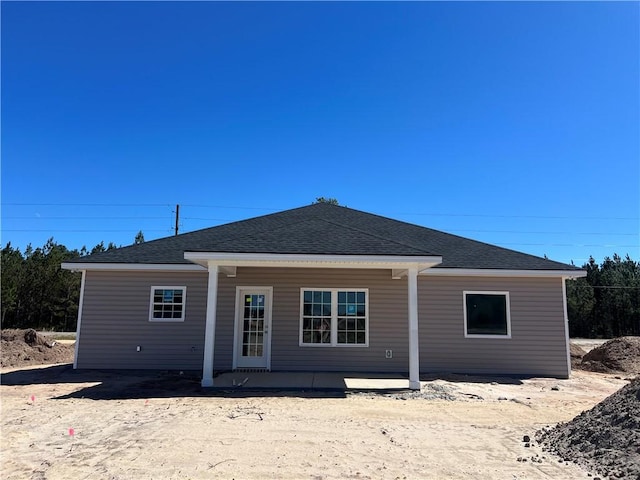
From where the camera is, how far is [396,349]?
35.8 ft

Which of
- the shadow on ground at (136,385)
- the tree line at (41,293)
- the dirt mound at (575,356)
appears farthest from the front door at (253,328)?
the tree line at (41,293)

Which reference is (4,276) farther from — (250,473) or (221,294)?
(250,473)

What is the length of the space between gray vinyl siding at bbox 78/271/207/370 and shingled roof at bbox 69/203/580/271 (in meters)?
0.52

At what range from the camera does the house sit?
10.9m

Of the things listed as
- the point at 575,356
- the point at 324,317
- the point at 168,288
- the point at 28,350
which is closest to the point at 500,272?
the point at 324,317

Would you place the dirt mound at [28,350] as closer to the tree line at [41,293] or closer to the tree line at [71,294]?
the tree line at [71,294]

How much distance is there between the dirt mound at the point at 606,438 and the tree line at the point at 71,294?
32340 mm

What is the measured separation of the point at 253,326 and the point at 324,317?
1.85 meters

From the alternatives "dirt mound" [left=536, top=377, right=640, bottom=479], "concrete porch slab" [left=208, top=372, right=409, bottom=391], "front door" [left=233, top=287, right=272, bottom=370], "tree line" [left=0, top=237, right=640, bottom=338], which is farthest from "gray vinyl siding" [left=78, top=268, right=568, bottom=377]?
"tree line" [left=0, top=237, right=640, bottom=338]

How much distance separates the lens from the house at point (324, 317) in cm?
1091

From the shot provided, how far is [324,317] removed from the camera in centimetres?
1102

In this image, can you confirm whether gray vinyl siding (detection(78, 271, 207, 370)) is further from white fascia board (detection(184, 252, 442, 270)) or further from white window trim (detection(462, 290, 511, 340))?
white window trim (detection(462, 290, 511, 340))

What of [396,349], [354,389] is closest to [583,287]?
[396,349]

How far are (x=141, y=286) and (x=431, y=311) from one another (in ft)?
24.7
